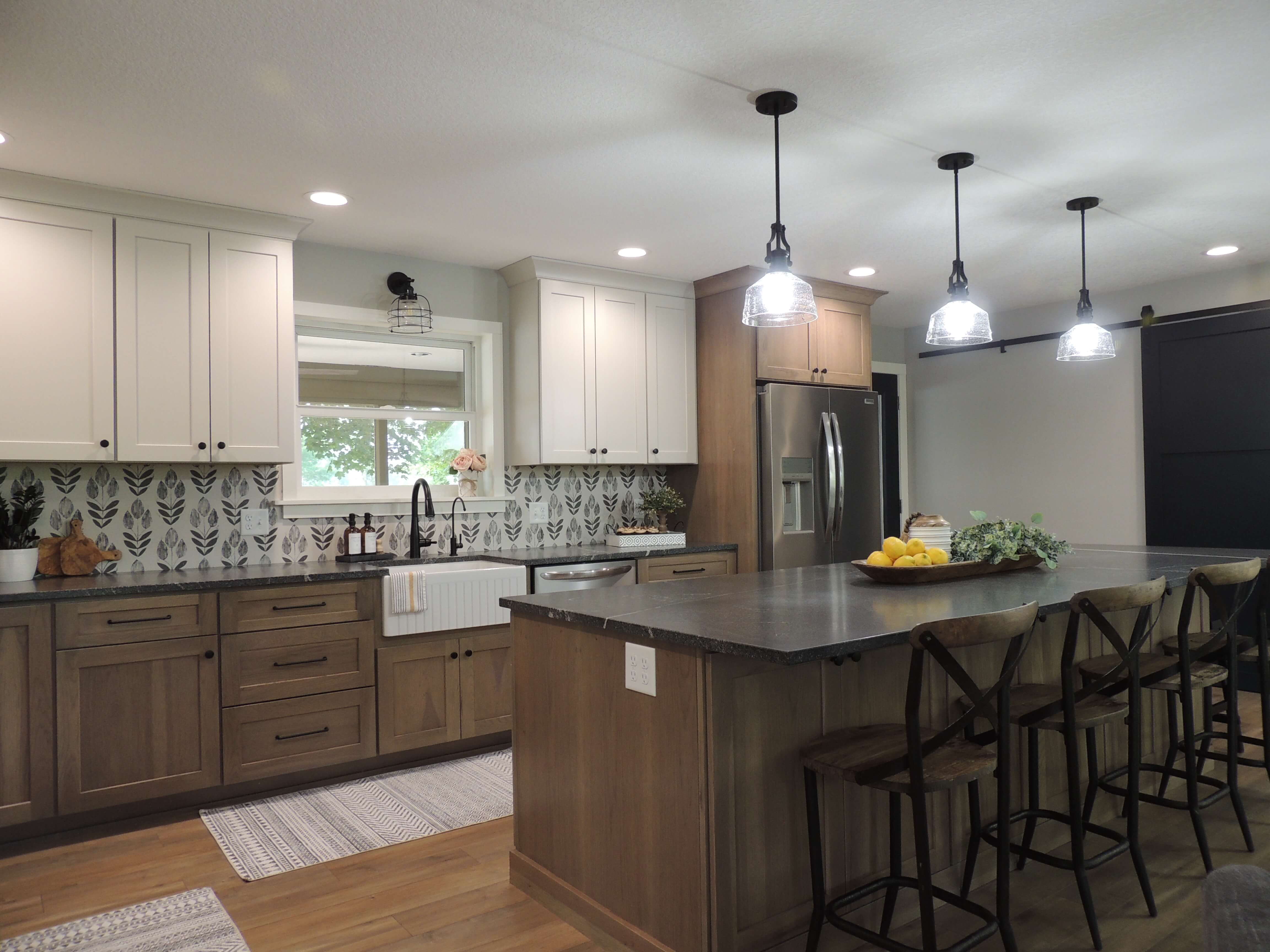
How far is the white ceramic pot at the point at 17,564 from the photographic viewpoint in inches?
131

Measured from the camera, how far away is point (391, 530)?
4477 mm

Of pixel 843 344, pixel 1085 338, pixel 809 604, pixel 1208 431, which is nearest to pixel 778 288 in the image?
pixel 809 604

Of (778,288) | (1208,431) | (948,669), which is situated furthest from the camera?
(1208,431)

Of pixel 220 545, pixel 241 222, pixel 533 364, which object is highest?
pixel 241 222

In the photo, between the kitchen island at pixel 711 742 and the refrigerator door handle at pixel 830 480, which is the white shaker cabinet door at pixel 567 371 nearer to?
the refrigerator door handle at pixel 830 480

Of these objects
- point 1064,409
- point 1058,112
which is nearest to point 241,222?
point 1058,112

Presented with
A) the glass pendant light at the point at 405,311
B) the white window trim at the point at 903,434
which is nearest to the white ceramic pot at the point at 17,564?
the glass pendant light at the point at 405,311

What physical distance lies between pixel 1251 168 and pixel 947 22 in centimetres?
195

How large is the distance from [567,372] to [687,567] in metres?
1.22

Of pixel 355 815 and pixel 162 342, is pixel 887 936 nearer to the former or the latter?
pixel 355 815

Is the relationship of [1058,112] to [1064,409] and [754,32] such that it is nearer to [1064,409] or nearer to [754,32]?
[754,32]

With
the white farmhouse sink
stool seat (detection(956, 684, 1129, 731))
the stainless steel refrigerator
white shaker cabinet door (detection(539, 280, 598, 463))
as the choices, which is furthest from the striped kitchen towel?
stool seat (detection(956, 684, 1129, 731))

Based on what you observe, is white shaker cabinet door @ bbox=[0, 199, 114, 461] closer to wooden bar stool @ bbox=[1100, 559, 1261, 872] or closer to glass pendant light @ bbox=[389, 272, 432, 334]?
glass pendant light @ bbox=[389, 272, 432, 334]

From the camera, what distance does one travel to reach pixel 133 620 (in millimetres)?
3221
